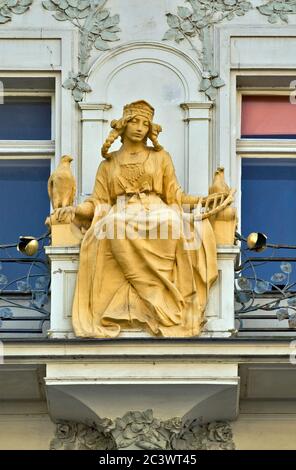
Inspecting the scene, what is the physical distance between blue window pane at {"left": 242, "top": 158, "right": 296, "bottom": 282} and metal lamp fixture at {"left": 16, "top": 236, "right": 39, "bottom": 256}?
2017mm

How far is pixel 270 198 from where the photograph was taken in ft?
82.6

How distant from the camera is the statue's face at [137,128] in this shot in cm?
2386

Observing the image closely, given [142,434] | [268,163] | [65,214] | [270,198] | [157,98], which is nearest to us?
[142,434]

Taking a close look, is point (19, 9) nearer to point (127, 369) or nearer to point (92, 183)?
point (92, 183)

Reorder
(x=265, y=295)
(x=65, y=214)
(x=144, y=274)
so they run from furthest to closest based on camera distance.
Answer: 1. (x=265, y=295)
2. (x=65, y=214)
3. (x=144, y=274)

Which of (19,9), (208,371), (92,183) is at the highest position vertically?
(19,9)

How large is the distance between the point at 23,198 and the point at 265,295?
2.37 metres

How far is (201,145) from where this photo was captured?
24.8 m

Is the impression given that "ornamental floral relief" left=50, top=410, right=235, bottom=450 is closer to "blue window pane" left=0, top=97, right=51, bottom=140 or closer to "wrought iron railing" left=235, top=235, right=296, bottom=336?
"wrought iron railing" left=235, top=235, right=296, bottom=336

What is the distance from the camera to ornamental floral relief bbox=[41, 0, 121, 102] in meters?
25.2

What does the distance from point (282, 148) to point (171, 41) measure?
1.32m

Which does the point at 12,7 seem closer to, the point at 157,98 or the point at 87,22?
the point at 87,22

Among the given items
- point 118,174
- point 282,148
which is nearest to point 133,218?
point 118,174

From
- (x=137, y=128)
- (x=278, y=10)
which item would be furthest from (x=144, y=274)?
(x=278, y=10)
